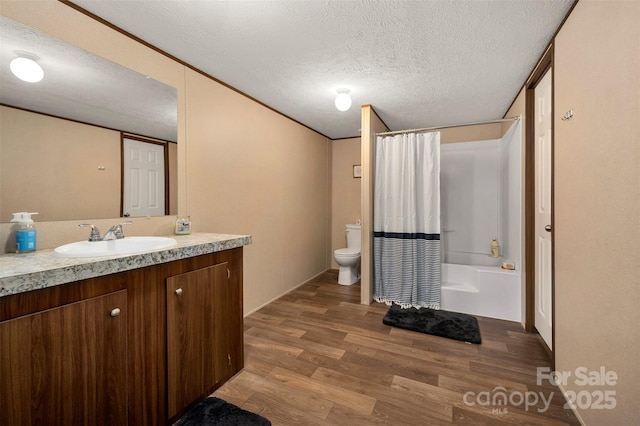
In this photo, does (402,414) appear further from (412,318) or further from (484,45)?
(484,45)

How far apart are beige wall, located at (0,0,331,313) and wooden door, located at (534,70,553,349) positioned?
8.27 ft

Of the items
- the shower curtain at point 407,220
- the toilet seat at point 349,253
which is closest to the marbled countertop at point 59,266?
the shower curtain at point 407,220

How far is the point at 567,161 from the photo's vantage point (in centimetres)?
146

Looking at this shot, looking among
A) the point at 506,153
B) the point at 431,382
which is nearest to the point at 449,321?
the point at 431,382

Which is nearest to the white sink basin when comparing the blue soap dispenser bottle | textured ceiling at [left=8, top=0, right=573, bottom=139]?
the blue soap dispenser bottle

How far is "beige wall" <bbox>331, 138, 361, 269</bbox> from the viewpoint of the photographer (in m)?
4.32

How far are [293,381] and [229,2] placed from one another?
7.48ft

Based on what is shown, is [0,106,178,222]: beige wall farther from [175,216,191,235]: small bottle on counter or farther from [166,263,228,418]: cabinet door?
[166,263,228,418]: cabinet door

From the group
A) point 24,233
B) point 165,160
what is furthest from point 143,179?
point 24,233

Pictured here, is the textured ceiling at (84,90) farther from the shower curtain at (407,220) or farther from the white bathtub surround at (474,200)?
the white bathtub surround at (474,200)

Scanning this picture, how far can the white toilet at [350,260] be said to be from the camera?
3529mm

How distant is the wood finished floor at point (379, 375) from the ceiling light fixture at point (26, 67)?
2.01 meters

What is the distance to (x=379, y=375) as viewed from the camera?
1.73 metres

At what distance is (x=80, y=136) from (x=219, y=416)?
5.75 ft
